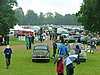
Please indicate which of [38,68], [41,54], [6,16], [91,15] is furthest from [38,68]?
[91,15]

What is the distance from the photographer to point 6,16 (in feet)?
200

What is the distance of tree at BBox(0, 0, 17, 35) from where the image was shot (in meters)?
57.6

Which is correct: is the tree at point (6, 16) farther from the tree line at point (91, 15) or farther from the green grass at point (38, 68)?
the green grass at point (38, 68)

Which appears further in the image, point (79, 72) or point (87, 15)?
point (87, 15)

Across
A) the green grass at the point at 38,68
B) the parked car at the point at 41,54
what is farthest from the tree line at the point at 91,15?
the parked car at the point at 41,54

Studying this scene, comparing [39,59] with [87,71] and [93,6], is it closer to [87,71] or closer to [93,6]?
[87,71]

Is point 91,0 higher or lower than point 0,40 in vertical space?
higher

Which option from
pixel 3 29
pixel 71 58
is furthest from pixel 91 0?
pixel 71 58

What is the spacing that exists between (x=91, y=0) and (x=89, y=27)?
4.76 meters

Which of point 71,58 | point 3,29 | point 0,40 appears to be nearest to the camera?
point 71,58

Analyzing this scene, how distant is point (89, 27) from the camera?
66250 mm

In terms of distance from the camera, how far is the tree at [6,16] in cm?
5756

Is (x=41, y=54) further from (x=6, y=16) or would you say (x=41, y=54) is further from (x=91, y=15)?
(x=91, y=15)

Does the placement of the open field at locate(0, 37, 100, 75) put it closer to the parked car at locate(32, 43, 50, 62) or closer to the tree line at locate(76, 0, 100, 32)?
the parked car at locate(32, 43, 50, 62)
